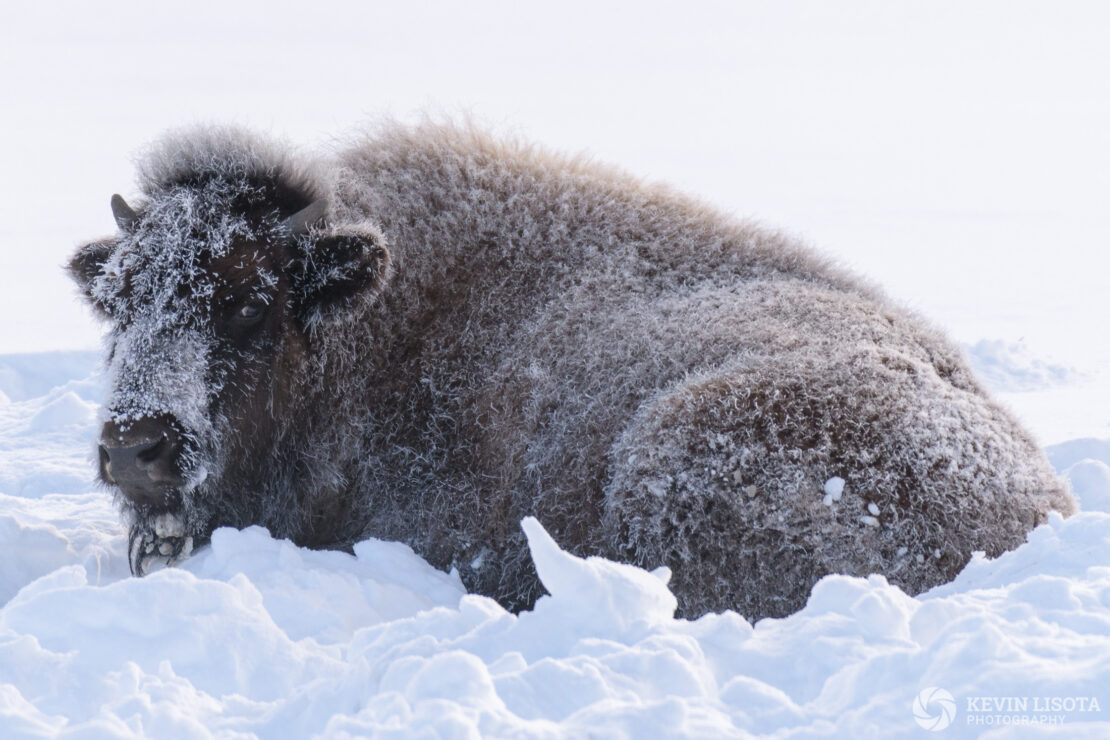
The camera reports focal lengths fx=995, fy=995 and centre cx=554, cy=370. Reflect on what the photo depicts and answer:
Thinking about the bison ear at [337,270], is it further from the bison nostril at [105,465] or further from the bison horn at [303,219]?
the bison nostril at [105,465]

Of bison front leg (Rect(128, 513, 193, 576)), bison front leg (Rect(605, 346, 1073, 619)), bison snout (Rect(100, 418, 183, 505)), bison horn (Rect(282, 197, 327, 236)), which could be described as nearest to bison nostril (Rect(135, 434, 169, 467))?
bison snout (Rect(100, 418, 183, 505))

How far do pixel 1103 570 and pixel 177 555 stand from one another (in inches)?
149

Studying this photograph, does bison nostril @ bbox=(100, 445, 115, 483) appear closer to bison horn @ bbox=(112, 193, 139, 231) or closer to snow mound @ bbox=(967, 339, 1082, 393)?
bison horn @ bbox=(112, 193, 139, 231)

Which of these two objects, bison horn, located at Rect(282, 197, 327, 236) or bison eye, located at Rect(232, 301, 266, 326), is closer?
bison eye, located at Rect(232, 301, 266, 326)

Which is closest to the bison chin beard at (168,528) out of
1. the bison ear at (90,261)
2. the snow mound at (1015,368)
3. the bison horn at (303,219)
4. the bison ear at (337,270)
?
the bison ear at (337,270)

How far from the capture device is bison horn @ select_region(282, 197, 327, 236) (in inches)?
179

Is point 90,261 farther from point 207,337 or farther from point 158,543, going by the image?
point 158,543

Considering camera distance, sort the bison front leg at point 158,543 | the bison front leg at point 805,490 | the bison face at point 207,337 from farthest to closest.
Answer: the bison front leg at point 158,543, the bison face at point 207,337, the bison front leg at point 805,490

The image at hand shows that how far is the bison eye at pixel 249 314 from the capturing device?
4.33 metres

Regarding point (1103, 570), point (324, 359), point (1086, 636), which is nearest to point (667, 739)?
point (1086, 636)

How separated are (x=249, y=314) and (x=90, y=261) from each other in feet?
3.00

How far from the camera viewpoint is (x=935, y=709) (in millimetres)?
2225

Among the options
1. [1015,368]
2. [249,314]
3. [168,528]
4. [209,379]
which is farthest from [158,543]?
[1015,368]

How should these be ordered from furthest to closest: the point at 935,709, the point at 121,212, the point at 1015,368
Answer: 1. the point at 1015,368
2. the point at 121,212
3. the point at 935,709
